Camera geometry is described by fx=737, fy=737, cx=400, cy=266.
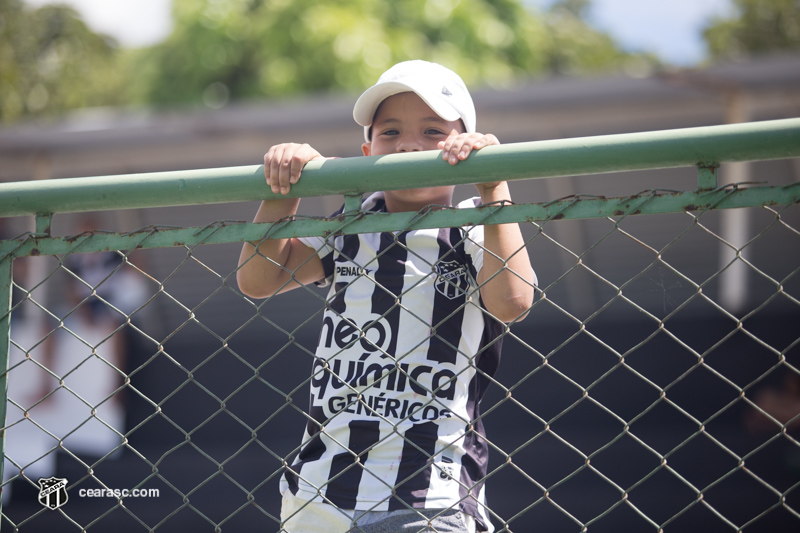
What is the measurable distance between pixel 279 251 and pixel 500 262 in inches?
21.3

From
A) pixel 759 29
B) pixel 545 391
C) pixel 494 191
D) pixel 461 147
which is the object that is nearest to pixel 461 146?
pixel 461 147

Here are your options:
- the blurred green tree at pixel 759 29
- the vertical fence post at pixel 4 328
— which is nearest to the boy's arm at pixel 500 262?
the vertical fence post at pixel 4 328

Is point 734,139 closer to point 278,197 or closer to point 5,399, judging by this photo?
point 278,197

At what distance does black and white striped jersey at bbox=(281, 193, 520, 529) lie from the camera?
5.16 ft

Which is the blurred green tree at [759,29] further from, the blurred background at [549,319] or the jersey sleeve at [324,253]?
the jersey sleeve at [324,253]

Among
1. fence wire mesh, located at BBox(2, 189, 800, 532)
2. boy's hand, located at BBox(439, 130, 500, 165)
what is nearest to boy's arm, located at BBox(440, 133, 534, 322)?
boy's hand, located at BBox(439, 130, 500, 165)

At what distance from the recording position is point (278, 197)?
158 cm

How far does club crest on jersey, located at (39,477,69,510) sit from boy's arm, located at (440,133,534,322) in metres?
1.24

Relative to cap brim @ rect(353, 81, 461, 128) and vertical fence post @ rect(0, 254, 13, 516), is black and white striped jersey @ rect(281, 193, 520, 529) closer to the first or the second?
cap brim @ rect(353, 81, 461, 128)

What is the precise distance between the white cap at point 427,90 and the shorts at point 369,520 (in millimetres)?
907

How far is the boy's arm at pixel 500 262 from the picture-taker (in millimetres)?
1500

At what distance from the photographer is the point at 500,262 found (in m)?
1.54

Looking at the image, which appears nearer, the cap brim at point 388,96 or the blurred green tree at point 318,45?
the cap brim at point 388,96

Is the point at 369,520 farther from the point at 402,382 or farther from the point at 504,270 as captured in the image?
the point at 504,270
